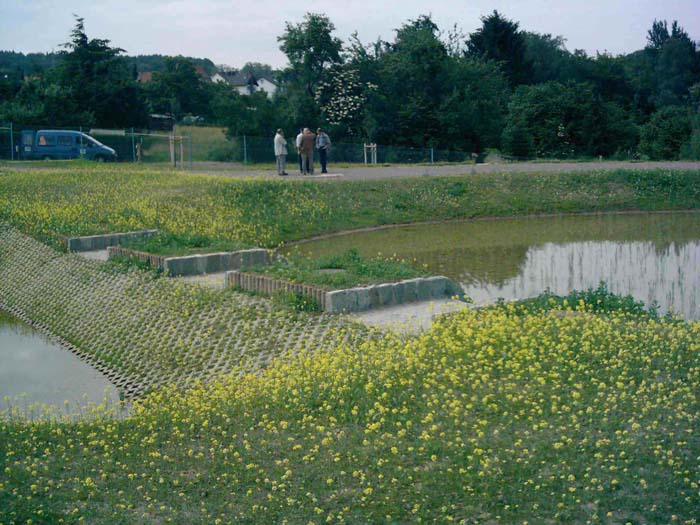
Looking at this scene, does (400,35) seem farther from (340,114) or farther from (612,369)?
(612,369)

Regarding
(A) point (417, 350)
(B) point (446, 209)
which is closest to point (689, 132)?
(B) point (446, 209)

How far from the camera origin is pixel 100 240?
2120 cm

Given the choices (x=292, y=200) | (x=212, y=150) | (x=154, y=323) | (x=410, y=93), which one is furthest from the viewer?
(x=410, y=93)

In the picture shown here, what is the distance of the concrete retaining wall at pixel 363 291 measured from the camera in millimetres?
13742

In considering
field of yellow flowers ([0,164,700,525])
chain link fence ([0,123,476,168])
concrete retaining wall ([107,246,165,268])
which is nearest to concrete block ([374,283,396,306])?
field of yellow flowers ([0,164,700,525])

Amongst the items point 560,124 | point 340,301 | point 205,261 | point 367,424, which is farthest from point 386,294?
point 560,124

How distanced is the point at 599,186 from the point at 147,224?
17.2m

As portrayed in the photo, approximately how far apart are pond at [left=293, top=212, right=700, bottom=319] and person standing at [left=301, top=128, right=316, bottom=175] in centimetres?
878

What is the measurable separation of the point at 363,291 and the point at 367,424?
520 cm

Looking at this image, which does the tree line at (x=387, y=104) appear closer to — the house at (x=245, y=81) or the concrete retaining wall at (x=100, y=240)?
the concrete retaining wall at (x=100, y=240)

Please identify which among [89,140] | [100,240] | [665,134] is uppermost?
[89,140]

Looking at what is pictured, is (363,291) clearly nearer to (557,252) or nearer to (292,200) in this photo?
(557,252)

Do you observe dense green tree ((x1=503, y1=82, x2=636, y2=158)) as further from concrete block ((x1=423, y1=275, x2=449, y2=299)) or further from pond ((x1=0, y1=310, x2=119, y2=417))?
pond ((x1=0, y1=310, x2=119, y2=417))

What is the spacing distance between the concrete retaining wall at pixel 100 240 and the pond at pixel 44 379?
4.12 meters
